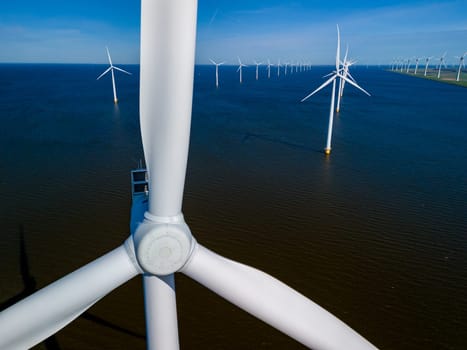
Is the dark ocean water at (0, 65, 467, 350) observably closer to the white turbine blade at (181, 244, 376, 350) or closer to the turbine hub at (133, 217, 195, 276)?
the white turbine blade at (181, 244, 376, 350)

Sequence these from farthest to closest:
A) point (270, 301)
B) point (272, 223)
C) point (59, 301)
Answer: point (272, 223)
point (270, 301)
point (59, 301)

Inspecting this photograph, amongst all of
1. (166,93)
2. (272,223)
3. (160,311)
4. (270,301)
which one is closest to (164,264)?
(160,311)

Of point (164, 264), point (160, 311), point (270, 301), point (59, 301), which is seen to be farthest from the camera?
point (160, 311)

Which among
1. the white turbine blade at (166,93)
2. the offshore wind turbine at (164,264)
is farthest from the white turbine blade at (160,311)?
the white turbine blade at (166,93)

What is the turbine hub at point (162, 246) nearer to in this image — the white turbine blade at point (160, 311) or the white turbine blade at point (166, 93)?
the white turbine blade at point (166, 93)

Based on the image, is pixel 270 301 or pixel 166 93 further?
pixel 270 301

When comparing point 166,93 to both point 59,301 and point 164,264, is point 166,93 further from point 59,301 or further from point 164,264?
point 59,301

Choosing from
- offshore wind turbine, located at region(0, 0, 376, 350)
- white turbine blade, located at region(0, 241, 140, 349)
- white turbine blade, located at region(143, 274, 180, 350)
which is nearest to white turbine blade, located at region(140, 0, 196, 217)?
offshore wind turbine, located at region(0, 0, 376, 350)
